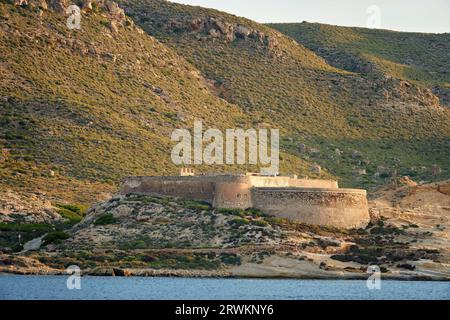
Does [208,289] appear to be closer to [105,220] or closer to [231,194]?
[105,220]

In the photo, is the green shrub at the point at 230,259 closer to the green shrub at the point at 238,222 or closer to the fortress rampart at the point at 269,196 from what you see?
the green shrub at the point at 238,222

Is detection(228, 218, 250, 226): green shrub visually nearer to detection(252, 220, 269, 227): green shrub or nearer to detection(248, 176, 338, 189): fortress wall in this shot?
detection(252, 220, 269, 227): green shrub

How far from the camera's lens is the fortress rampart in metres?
96.4

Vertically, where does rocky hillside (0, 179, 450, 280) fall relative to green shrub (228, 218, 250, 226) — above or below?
below

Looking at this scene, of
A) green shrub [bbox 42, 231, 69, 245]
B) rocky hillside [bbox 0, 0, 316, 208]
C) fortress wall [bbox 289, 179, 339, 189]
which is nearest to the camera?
green shrub [bbox 42, 231, 69, 245]

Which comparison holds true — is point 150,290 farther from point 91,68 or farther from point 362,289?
point 91,68

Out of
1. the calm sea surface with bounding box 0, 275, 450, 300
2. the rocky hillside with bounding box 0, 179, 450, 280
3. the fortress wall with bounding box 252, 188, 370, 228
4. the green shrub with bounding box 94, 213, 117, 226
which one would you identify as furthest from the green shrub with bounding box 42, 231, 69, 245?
the fortress wall with bounding box 252, 188, 370, 228

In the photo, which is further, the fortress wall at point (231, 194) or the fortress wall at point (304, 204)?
the fortress wall at point (304, 204)

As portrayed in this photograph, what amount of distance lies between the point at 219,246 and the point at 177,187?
8.10 metres

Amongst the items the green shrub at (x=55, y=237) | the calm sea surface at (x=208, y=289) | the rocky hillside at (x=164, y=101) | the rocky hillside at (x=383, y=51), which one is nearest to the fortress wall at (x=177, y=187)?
the rocky hillside at (x=164, y=101)

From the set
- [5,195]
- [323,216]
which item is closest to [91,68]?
[5,195]

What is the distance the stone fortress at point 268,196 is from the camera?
316 ft

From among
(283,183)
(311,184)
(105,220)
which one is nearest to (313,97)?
(311,184)

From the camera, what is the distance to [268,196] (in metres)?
96.7
